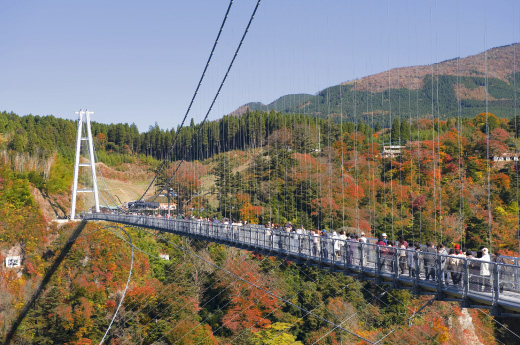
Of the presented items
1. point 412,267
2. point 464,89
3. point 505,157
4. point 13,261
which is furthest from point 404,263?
point 464,89

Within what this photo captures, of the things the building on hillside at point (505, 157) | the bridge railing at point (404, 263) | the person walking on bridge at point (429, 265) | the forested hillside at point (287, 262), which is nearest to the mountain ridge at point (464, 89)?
the forested hillside at point (287, 262)

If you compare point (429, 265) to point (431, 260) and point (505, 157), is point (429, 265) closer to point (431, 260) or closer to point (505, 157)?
point (431, 260)

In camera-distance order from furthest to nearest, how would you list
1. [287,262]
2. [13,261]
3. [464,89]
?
[464,89], [13,261], [287,262]

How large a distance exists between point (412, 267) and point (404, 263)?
0.37 meters

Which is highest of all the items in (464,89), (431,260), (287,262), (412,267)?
(464,89)

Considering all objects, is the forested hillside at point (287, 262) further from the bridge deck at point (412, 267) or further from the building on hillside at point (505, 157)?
the bridge deck at point (412, 267)

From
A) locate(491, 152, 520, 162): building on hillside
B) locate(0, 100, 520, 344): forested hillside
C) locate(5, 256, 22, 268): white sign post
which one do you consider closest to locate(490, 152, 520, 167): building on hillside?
locate(491, 152, 520, 162): building on hillside

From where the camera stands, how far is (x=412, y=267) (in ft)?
36.6

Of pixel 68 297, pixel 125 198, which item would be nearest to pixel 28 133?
pixel 125 198

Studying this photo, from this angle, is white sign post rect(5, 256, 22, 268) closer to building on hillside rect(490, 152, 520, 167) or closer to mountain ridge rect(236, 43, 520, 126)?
mountain ridge rect(236, 43, 520, 126)

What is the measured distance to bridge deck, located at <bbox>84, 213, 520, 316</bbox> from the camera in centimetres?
917

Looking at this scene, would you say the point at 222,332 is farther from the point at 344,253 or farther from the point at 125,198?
the point at 125,198

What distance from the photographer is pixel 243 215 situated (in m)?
37.5

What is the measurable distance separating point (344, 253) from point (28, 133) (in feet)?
209
